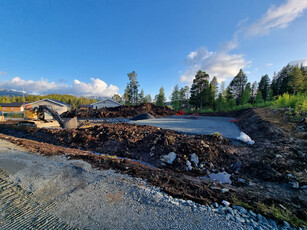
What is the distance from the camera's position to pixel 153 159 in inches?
190

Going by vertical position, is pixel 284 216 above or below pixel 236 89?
below

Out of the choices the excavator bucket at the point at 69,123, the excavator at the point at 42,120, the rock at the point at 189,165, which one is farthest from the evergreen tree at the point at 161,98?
the rock at the point at 189,165

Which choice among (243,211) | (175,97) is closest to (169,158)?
(243,211)

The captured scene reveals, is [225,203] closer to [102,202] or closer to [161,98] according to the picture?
[102,202]

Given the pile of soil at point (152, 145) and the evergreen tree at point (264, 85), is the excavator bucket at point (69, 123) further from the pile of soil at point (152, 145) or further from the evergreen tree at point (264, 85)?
the evergreen tree at point (264, 85)

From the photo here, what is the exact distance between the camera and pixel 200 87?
94.9 ft

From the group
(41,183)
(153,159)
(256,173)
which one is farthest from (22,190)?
(256,173)

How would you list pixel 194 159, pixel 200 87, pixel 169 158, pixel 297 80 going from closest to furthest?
pixel 194 159, pixel 169 158, pixel 297 80, pixel 200 87

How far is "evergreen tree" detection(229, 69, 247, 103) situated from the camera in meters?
32.1

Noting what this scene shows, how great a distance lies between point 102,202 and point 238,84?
39.8 metres

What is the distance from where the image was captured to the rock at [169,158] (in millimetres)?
4523

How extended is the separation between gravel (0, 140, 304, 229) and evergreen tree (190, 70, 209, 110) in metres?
28.9

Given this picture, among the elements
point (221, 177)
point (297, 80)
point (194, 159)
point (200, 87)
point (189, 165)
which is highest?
point (297, 80)

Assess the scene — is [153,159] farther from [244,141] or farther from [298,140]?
[298,140]
